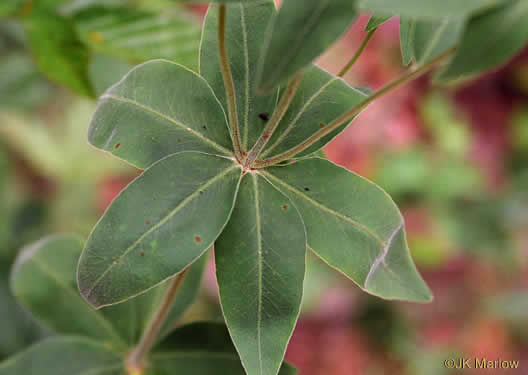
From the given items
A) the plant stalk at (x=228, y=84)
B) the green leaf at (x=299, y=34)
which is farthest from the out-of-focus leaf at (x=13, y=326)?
the green leaf at (x=299, y=34)

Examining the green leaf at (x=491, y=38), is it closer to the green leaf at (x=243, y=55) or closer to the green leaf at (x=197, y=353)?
the green leaf at (x=243, y=55)

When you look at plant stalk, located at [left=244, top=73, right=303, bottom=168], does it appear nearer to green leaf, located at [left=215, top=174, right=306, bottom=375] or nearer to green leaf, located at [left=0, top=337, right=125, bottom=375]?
green leaf, located at [left=215, top=174, right=306, bottom=375]

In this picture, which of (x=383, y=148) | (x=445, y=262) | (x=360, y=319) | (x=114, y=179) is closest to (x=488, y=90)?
(x=383, y=148)

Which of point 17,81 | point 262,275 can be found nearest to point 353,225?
point 262,275

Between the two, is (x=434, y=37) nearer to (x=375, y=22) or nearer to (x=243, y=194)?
(x=375, y=22)

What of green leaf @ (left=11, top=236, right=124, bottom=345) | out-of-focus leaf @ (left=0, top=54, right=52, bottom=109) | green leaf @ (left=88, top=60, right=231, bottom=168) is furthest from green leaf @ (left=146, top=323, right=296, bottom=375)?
out-of-focus leaf @ (left=0, top=54, right=52, bottom=109)

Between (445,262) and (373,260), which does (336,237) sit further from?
(445,262)
